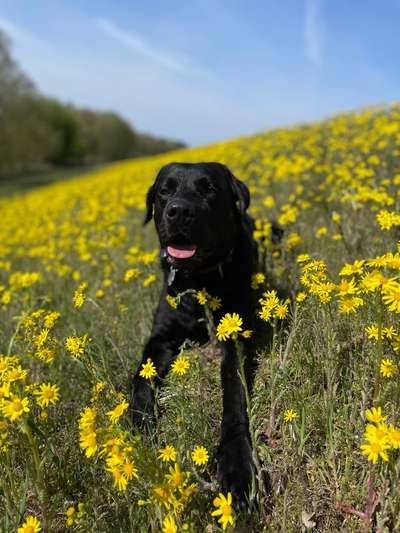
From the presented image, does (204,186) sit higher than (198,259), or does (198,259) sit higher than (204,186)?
(204,186)

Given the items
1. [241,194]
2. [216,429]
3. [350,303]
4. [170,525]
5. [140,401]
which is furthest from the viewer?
[241,194]

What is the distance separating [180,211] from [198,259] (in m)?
0.31

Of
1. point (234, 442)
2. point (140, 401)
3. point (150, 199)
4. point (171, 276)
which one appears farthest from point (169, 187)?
point (234, 442)

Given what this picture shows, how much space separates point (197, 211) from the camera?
2633mm

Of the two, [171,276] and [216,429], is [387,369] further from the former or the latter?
[171,276]

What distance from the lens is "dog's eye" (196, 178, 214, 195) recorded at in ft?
9.61

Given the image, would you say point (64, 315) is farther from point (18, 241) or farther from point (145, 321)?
point (18, 241)

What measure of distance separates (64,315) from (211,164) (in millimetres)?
1858

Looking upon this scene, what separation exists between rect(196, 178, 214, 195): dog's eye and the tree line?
95.7ft

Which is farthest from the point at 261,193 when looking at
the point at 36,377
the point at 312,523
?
the point at 312,523

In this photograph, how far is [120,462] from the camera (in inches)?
52.2

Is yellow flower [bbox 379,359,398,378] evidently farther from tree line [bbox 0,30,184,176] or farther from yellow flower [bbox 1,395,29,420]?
tree line [bbox 0,30,184,176]

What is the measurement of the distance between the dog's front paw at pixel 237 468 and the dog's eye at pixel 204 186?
5.32 feet

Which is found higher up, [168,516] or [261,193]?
[261,193]
